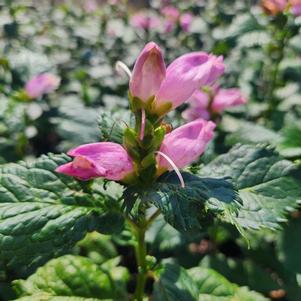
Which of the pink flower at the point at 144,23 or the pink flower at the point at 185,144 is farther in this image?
the pink flower at the point at 144,23

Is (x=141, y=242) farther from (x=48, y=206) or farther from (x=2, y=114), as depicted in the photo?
(x=2, y=114)

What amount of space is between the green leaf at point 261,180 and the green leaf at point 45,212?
262 mm

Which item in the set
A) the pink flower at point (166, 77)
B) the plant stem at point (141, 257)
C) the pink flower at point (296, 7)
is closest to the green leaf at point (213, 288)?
the plant stem at point (141, 257)

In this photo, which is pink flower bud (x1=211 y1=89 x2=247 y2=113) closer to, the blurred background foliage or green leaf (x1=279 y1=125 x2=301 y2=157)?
the blurred background foliage

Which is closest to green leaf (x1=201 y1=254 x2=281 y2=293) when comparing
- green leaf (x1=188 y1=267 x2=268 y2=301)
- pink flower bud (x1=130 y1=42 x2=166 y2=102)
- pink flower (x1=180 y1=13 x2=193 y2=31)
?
green leaf (x1=188 y1=267 x2=268 y2=301)

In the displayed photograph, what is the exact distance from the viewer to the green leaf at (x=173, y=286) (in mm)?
1198

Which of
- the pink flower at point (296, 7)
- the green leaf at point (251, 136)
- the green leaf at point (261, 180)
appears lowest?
the green leaf at point (261, 180)

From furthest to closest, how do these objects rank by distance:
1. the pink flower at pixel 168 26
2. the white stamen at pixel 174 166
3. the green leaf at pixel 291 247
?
the pink flower at pixel 168 26 → the green leaf at pixel 291 247 → the white stamen at pixel 174 166

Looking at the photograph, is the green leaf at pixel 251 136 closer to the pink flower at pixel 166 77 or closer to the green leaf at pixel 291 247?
the green leaf at pixel 291 247

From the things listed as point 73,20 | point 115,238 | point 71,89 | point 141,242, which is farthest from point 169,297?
point 73,20

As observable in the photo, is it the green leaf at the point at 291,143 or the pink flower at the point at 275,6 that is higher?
the pink flower at the point at 275,6

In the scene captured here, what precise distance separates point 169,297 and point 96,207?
27 centimetres

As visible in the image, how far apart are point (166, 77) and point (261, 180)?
0.37m

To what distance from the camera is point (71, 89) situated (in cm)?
270
